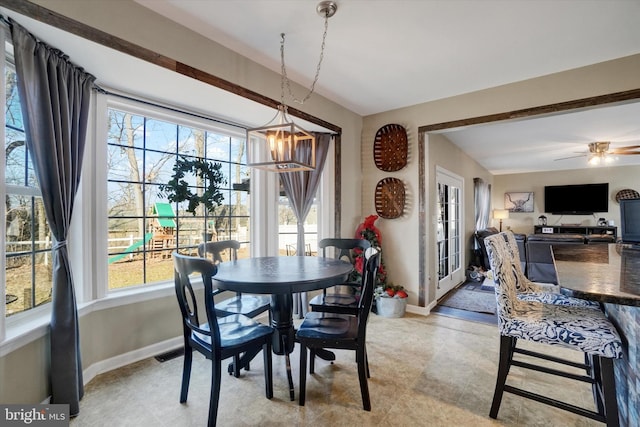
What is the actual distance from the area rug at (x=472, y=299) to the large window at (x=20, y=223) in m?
4.26

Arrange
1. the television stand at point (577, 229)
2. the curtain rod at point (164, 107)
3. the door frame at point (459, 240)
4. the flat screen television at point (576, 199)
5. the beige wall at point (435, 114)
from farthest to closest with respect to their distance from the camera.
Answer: the flat screen television at point (576, 199)
the television stand at point (577, 229)
the door frame at point (459, 240)
the beige wall at point (435, 114)
the curtain rod at point (164, 107)

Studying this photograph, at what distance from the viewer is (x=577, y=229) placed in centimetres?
797

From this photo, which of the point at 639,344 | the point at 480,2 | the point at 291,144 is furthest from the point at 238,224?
the point at 639,344

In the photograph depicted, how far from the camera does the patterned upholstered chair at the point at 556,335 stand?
145cm

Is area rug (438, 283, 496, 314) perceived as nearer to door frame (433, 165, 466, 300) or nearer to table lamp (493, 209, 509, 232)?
door frame (433, 165, 466, 300)

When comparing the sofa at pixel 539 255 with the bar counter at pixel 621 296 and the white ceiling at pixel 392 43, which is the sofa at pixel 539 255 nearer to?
the white ceiling at pixel 392 43

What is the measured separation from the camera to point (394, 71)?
9.40 ft

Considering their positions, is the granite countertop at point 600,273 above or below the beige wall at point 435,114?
below

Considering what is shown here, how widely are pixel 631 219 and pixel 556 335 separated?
217cm

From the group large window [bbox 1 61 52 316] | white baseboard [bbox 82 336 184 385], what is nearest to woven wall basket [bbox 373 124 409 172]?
white baseboard [bbox 82 336 184 385]

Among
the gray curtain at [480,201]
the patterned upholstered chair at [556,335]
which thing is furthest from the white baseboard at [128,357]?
the gray curtain at [480,201]

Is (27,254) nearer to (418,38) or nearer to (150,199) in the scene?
(150,199)

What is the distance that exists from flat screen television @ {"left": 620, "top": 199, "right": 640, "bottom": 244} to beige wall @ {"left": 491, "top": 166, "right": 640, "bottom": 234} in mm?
6597

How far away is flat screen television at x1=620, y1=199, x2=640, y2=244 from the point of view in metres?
2.76
